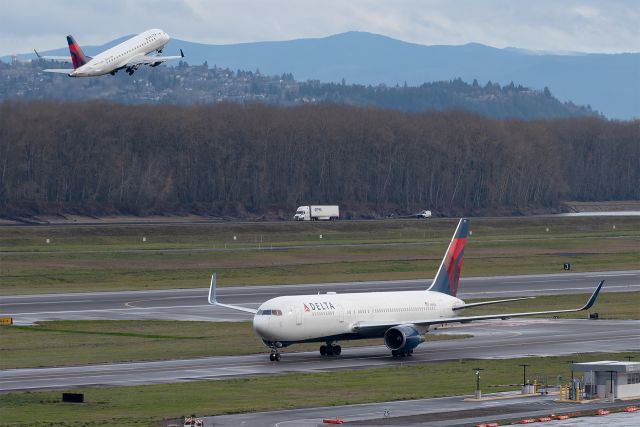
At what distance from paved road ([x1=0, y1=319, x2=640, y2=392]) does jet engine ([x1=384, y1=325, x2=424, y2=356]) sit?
1.96 ft

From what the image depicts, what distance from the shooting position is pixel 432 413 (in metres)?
49.8

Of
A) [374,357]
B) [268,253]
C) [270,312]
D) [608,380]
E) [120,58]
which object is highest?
[120,58]

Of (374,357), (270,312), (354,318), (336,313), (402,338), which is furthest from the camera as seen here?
(374,357)

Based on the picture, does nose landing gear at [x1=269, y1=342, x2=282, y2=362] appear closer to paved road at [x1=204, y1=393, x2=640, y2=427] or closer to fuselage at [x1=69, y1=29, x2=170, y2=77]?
paved road at [x1=204, y1=393, x2=640, y2=427]

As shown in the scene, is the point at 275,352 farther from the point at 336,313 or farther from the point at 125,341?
the point at 125,341

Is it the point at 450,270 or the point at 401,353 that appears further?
the point at 450,270

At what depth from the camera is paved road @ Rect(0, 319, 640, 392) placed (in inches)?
2397

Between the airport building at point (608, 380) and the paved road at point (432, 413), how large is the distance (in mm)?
932

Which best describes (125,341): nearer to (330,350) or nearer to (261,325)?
(330,350)

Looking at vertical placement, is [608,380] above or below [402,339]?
above

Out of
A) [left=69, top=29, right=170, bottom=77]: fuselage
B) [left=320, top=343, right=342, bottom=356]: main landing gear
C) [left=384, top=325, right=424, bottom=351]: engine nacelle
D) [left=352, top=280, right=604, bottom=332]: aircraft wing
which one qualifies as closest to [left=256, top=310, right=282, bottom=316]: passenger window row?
[left=352, top=280, right=604, bottom=332]: aircraft wing

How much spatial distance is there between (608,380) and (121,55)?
200 ft

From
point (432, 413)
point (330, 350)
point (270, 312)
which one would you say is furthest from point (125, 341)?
point (432, 413)

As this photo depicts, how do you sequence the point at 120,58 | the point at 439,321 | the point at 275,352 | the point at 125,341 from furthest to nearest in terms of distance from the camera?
the point at 120,58 → the point at 125,341 → the point at 439,321 → the point at 275,352
